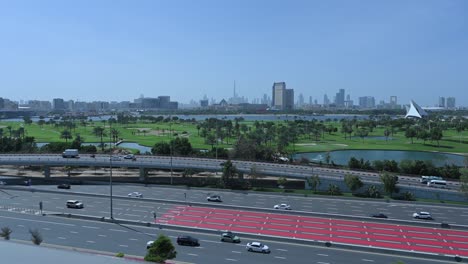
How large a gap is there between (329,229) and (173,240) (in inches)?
263

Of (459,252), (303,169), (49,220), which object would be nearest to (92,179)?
(49,220)

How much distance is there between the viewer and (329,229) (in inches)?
671

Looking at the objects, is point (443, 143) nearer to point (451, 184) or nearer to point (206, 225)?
point (451, 184)

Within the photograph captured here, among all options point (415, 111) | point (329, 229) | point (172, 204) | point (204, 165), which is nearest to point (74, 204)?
point (172, 204)

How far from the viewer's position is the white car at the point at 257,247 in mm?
14086

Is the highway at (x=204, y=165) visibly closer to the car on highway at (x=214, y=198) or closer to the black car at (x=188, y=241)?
the car on highway at (x=214, y=198)

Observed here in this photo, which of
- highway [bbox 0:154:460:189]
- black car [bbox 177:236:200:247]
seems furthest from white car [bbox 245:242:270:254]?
highway [bbox 0:154:460:189]

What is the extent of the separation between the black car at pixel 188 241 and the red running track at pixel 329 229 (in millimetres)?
2618

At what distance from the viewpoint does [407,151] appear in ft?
167

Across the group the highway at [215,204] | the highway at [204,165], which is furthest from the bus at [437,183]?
the highway at [215,204]

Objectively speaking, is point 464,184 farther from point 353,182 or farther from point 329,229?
point 329,229

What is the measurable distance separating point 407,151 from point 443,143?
10327mm

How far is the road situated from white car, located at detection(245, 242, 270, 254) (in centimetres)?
20

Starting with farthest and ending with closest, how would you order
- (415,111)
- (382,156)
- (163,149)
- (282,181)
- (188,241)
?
(415,111) < (382,156) < (163,149) < (282,181) < (188,241)
